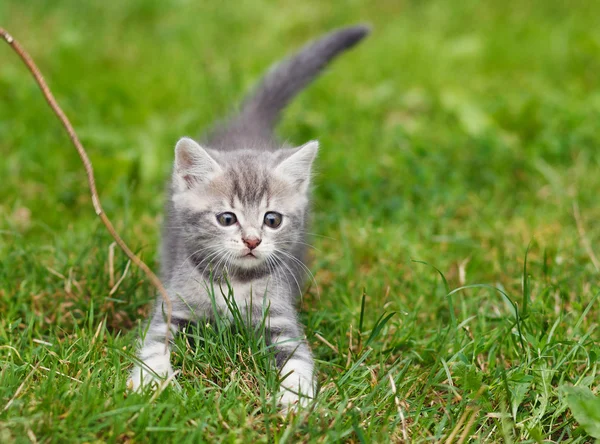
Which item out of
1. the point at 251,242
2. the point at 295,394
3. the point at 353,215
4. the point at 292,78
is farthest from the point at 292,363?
the point at 292,78

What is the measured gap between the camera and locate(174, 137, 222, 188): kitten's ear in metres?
2.90

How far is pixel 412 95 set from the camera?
19.0ft

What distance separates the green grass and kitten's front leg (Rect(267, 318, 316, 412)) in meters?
0.08

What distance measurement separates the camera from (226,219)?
2885mm

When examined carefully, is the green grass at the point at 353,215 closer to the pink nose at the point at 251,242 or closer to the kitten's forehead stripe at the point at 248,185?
the pink nose at the point at 251,242

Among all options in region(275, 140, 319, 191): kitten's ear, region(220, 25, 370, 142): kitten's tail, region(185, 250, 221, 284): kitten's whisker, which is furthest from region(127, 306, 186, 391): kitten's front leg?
region(220, 25, 370, 142): kitten's tail

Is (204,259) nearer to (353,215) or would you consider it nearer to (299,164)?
(299,164)

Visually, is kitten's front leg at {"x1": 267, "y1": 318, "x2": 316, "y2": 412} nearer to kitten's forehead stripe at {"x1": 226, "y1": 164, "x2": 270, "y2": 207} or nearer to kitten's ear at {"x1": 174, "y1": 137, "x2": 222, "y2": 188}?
kitten's forehead stripe at {"x1": 226, "y1": 164, "x2": 270, "y2": 207}

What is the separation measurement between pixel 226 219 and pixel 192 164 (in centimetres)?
30

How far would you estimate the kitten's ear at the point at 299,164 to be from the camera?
3.02 m

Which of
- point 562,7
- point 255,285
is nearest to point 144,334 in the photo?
point 255,285

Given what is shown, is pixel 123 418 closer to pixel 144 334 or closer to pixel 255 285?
pixel 144 334

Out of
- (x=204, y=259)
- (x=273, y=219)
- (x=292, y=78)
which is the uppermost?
(x=292, y=78)

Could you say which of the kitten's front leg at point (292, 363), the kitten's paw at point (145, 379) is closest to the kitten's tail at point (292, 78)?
the kitten's front leg at point (292, 363)
